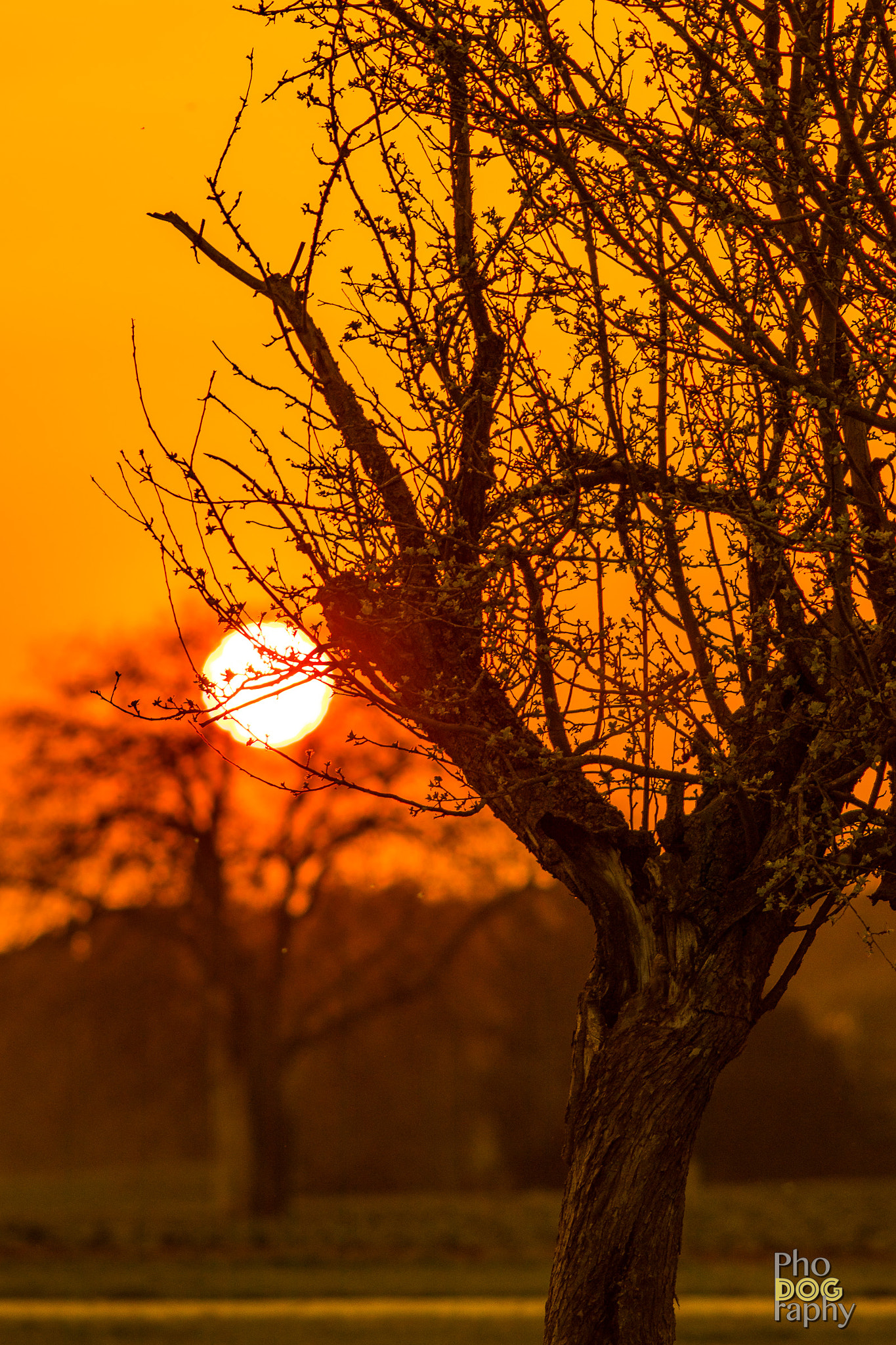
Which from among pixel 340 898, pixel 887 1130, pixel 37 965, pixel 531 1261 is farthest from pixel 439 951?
pixel 887 1130

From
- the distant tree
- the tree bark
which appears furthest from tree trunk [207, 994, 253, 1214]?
the tree bark

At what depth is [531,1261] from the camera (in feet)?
64.1

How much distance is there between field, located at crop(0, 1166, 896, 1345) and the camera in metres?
14.0

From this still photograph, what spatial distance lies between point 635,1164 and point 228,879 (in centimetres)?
2388

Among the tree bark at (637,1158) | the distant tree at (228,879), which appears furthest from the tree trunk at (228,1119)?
the tree bark at (637,1158)

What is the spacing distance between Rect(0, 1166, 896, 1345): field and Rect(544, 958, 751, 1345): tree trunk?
324 inches

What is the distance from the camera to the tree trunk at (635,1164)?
5.05 metres

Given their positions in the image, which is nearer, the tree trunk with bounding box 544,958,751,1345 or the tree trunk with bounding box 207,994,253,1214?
the tree trunk with bounding box 544,958,751,1345

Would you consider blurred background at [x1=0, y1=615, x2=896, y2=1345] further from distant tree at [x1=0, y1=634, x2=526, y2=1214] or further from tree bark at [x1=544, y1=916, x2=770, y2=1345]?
tree bark at [x1=544, y1=916, x2=770, y2=1345]

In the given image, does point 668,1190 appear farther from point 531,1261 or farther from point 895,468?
point 531,1261

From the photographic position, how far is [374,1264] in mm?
19891

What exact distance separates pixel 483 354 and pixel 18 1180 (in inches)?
1331

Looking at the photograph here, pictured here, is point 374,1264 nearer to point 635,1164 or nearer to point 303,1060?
point 303,1060

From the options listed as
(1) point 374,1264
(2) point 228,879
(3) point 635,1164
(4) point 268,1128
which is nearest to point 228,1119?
(4) point 268,1128
